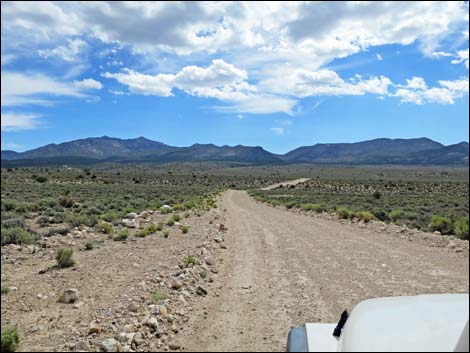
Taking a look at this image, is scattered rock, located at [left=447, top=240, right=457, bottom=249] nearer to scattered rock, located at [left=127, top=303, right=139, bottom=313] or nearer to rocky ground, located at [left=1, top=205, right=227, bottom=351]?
rocky ground, located at [left=1, top=205, right=227, bottom=351]

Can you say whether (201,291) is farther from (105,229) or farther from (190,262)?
(105,229)

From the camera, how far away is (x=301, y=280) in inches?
344

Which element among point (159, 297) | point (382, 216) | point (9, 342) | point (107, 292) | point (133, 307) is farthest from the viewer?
point (382, 216)

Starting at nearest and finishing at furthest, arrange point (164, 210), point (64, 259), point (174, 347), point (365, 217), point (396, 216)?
1. point (174, 347)
2. point (64, 259)
3. point (365, 217)
4. point (396, 216)
5. point (164, 210)

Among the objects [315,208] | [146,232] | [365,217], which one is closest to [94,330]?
[146,232]

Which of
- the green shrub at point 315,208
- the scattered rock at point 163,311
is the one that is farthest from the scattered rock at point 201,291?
the green shrub at point 315,208

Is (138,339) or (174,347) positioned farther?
(138,339)

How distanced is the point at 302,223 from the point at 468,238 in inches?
304

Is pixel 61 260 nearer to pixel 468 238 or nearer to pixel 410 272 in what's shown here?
pixel 410 272

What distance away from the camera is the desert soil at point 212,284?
5.78 m

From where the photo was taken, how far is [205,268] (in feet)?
31.8

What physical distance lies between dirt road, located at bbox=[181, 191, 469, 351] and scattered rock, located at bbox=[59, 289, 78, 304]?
2192mm

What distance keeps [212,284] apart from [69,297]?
9.13 feet

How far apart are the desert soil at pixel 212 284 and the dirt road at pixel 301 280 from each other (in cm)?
2
